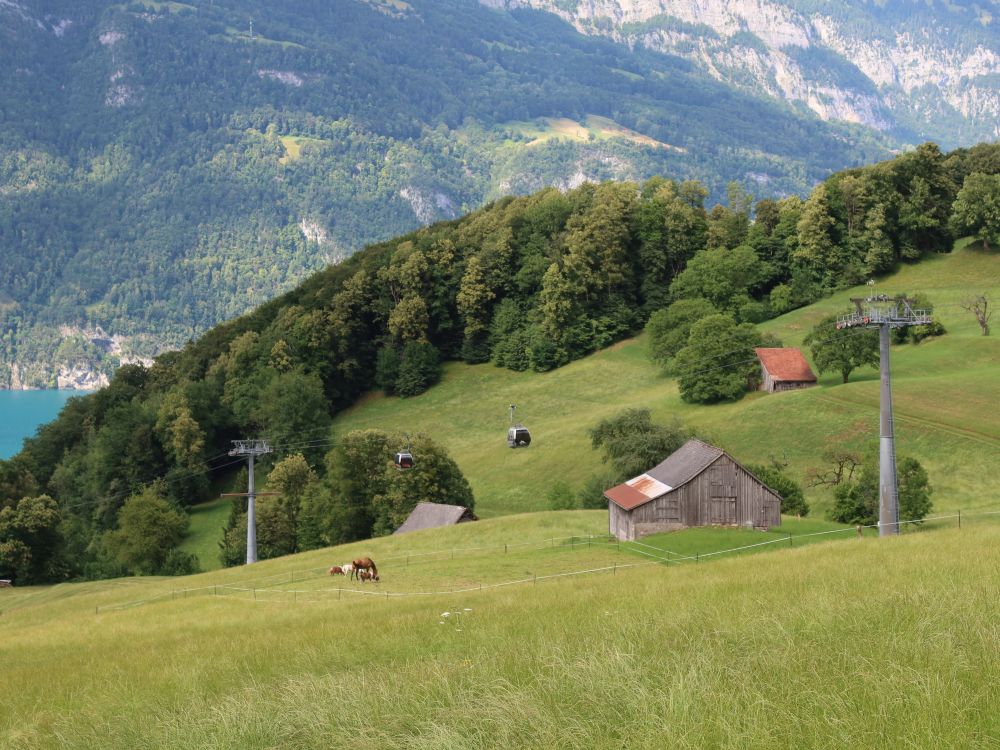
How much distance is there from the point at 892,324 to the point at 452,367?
300 ft

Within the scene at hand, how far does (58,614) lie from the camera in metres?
53.0

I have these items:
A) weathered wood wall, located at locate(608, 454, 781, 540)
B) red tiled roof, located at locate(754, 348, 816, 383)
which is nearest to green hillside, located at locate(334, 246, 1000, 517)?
red tiled roof, located at locate(754, 348, 816, 383)

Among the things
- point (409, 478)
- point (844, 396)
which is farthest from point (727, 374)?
point (409, 478)

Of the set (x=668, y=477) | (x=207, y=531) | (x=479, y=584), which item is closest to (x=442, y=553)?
(x=668, y=477)

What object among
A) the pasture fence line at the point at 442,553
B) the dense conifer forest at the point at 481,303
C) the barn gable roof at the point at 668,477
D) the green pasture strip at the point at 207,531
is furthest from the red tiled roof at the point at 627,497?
the dense conifer forest at the point at 481,303

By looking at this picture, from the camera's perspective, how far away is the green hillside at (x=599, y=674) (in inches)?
372

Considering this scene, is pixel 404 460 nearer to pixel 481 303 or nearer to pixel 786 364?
pixel 786 364

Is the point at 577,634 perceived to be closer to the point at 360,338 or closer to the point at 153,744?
the point at 153,744

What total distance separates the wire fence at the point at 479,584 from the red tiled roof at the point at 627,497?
202 cm

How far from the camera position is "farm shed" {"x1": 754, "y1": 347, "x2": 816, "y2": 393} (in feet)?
295

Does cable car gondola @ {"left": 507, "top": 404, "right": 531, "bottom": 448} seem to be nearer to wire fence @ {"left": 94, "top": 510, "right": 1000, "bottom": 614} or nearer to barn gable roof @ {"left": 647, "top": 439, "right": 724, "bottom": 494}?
barn gable roof @ {"left": 647, "top": 439, "right": 724, "bottom": 494}

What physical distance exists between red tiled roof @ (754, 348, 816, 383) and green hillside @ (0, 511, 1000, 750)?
6485 cm

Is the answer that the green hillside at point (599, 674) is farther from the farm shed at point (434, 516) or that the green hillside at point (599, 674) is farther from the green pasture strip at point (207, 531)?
the green pasture strip at point (207, 531)

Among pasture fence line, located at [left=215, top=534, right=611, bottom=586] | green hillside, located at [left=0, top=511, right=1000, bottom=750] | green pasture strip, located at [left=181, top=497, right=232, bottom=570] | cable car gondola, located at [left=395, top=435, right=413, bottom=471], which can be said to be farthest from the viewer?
green pasture strip, located at [left=181, top=497, right=232, bottom=570]
